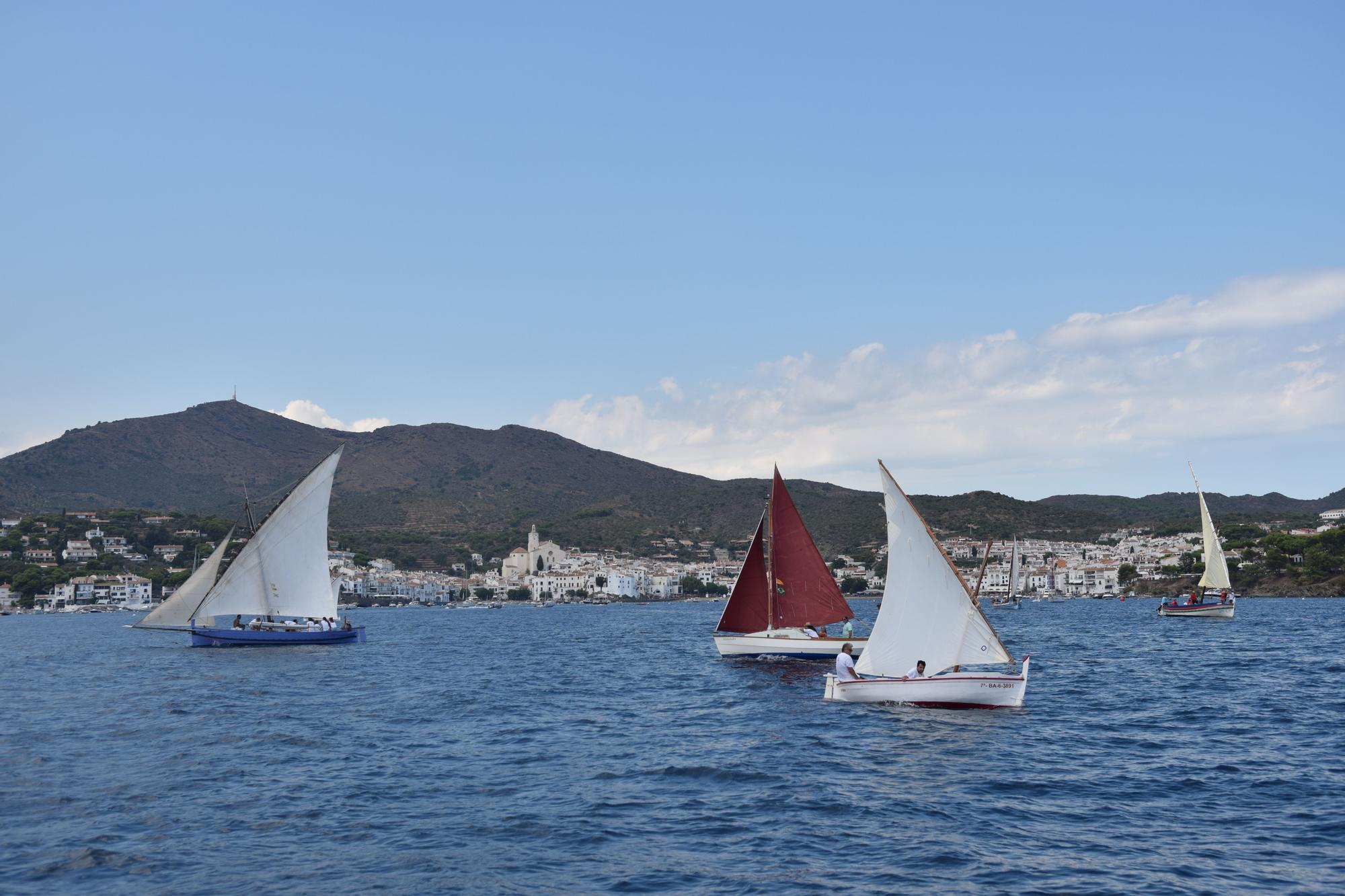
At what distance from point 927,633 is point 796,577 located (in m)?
18.0

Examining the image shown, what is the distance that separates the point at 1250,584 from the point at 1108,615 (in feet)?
174

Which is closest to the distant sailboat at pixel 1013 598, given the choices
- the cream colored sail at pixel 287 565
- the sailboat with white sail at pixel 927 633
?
the cream colored sail at pixel 287 565

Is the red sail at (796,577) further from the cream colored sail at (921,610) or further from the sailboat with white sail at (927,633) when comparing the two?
the cream colored sail at (921,610)

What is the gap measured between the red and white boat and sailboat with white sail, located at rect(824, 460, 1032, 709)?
14929mm

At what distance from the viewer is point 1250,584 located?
495 feet

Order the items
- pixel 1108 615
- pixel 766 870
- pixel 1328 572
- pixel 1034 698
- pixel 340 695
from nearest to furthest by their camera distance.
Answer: pixel 766 870 → pixel 1034 698 → pixel 340 695 → pixel 1108 615 → pixel 1328 572

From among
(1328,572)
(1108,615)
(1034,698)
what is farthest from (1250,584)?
Answer: (1034,698)

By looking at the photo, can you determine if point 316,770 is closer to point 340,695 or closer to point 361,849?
point 361,849

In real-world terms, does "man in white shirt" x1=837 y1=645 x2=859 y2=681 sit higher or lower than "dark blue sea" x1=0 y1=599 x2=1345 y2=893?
higher

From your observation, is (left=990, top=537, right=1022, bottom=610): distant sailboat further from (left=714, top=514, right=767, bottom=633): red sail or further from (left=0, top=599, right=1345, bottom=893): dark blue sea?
(left=0, top=599, right=1345, bottom=893): dark blue sea

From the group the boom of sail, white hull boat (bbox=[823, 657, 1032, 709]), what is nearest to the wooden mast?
the boom of sail

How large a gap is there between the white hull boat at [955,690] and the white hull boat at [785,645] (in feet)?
45.0

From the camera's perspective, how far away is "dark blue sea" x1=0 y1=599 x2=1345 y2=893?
1573cm

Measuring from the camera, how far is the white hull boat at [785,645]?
1861 inches
